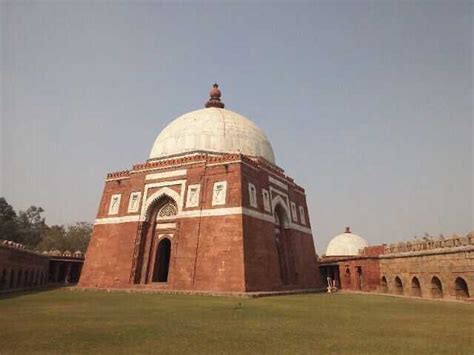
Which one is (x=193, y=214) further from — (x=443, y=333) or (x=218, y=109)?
(x=443, y=333)

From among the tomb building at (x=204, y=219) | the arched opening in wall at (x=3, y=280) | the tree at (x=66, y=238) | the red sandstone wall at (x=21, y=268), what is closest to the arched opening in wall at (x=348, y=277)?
the tomb building at (x=204, y=219)

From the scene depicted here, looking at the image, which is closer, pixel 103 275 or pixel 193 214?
pixel 193 214

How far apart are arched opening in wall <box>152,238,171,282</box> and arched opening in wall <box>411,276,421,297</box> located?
1409 cm

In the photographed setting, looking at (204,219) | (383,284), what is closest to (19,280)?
(204,219)

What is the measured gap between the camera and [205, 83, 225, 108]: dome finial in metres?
29.9

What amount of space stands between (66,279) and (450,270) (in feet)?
90.8

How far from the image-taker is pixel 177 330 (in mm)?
7758

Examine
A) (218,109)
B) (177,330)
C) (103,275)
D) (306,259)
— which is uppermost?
(218,109)

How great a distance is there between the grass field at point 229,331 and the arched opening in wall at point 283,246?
41.5ft

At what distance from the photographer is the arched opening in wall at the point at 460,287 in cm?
1648

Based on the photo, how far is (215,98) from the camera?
99.5ft

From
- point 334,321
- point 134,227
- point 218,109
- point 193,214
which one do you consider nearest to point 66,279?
point 134,227

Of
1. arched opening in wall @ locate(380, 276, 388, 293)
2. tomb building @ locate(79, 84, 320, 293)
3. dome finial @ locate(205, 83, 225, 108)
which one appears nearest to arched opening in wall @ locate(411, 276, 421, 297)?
arched opening in wall @ locate(380, 276, 388, 293)

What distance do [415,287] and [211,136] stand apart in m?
15.1
